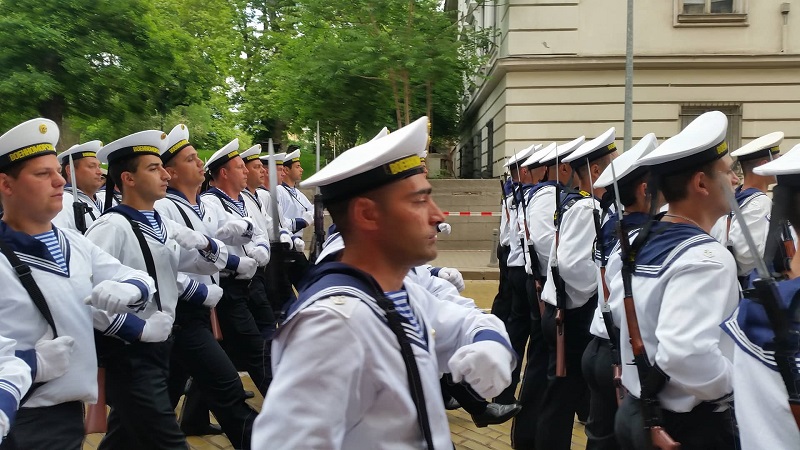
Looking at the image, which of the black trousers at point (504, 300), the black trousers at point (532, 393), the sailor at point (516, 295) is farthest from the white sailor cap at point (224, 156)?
the black trousers at point (532, 393)

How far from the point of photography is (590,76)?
16.6m

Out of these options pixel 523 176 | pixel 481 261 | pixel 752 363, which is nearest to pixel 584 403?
pixel 523 176

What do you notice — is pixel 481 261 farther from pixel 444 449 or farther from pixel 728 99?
pixel 444 449

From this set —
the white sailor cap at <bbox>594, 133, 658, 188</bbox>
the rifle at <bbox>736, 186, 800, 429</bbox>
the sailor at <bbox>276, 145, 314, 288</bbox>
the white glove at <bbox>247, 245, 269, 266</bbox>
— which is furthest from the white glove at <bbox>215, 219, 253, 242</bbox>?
the rifle at <bbox>736, 186, 800, 429</bbox>

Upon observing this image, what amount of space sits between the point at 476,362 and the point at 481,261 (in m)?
13.5

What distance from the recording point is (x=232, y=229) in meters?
5.56

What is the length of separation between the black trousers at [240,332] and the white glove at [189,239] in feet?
3.76

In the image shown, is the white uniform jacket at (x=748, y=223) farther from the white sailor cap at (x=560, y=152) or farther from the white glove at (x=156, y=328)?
the white glove at (x=156, y=328)

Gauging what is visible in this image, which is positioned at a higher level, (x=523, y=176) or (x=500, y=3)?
(x=500, y=3)

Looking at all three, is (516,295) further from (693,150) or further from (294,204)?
(294,204)

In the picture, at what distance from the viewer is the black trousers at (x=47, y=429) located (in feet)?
9.13

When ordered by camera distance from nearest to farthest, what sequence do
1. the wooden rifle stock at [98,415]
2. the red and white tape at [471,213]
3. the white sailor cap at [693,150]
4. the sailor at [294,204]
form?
the white sailor cap at [693,150] < the wooden rifle stock at [98,415] < the sailor at [294,204] < the red and white tape at [471,213]

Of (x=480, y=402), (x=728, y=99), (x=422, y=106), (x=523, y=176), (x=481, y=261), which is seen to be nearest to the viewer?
(x=480, y=402)

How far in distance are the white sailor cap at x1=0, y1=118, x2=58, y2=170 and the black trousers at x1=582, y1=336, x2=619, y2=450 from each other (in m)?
2.83
